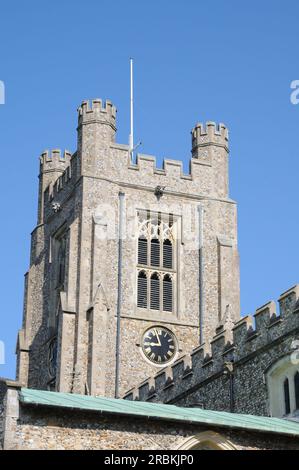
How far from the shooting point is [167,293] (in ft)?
173

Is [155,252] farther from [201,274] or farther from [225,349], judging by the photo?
[225,349]

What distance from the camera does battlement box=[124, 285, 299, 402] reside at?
3478cm

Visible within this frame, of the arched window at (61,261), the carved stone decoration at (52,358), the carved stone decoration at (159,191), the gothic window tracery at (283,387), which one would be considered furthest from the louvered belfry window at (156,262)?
the gothic window tracery at (283,387)

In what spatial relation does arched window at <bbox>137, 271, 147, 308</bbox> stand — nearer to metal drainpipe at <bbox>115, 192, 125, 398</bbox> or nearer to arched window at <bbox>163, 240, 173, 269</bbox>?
metal drainpipe at <bbox>115, 192, 125, 398</bbox>

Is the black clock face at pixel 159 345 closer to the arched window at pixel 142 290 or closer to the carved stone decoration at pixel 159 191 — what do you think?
the arched window at pixel 142 290

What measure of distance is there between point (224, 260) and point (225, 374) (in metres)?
16.3

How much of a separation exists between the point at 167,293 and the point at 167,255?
5.97 ft

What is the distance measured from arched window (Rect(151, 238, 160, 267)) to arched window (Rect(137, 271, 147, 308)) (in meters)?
0.89

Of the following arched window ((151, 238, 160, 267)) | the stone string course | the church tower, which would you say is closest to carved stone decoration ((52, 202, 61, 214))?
the church tower

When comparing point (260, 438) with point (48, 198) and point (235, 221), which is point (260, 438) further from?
point (48, 198)

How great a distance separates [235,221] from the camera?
55500 mm
